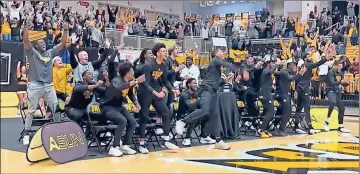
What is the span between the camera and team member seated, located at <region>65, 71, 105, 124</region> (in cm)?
625

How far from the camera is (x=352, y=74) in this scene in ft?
40.4

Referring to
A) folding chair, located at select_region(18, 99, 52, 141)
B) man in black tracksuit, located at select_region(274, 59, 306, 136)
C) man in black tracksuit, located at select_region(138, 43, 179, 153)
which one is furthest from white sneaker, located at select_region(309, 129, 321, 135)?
folding chair, located at select_region(18, 99, 52, 141)

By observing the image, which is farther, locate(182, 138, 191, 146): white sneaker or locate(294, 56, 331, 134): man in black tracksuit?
locate(294, 56, 331, 134): man in black tracksuit

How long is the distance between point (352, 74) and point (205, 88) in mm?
6610

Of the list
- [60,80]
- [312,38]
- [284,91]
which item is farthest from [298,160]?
[312,38]

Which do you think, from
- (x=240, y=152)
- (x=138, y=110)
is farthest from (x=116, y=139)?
(x=240, y=152)

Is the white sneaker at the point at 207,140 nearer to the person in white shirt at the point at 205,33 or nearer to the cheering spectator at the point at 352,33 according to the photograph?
the cheering spectator at the point at 352,33

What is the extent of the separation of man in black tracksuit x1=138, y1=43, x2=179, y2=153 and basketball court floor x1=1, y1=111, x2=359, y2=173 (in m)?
0.41

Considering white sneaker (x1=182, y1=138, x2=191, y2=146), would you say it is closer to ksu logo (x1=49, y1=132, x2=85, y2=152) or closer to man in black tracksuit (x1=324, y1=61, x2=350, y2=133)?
ksu logo (x1=49, y1=132, x2=85, y2=152)

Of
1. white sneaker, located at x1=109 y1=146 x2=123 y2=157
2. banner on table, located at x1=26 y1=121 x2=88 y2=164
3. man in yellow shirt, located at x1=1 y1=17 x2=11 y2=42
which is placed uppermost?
man in yellow shirt, located at x1=1 y1=17 x2=11 y2=42

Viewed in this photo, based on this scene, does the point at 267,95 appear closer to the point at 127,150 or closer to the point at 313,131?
the point at 313,131

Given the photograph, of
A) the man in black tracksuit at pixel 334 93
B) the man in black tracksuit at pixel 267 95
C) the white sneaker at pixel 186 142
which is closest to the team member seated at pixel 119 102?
the white sneaker at pixel 186 142

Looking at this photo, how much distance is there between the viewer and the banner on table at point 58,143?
17.7 feet

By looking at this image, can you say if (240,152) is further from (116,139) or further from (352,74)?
(352,74)
